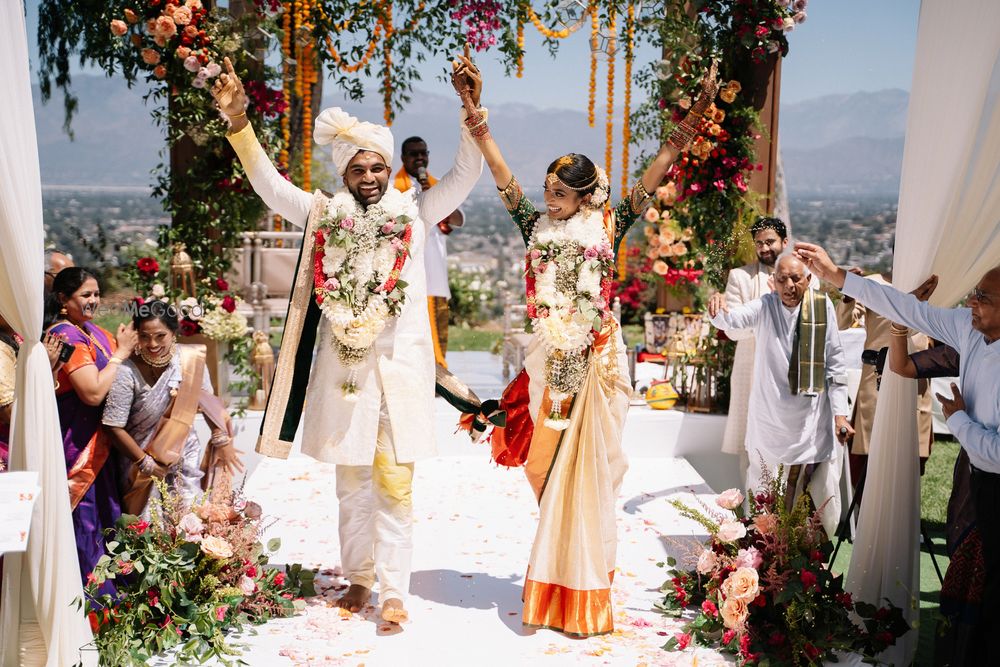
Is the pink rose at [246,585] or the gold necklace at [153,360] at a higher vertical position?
the gold necklace at [153,360]

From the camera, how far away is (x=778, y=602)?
13.0 ft

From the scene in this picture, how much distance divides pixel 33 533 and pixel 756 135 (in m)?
5.77

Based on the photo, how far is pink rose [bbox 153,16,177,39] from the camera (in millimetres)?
6734

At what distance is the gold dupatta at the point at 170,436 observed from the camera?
4.41 m

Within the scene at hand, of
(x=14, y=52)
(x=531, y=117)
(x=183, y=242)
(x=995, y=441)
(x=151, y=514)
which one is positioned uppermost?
(x=531, y=117)

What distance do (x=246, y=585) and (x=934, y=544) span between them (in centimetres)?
405

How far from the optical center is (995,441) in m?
3.44

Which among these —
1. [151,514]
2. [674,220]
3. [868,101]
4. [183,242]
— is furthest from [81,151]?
[868,101]

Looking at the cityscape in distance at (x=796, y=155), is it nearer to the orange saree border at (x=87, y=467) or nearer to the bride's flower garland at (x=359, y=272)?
the orange saree border at (x=87, y=467)

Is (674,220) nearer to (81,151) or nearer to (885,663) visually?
(885,663)

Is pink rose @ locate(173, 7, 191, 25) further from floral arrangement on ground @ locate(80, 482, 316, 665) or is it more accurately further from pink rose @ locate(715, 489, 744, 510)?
pink rose @ locate(715, 489, 744, 510)

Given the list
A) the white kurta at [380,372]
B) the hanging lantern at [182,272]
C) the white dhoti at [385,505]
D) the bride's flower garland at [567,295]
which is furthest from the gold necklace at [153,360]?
the hanging lantern at [182,272]

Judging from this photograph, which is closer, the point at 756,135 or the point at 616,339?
the point at 616,339

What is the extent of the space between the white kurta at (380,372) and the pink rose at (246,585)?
61 centimetres
